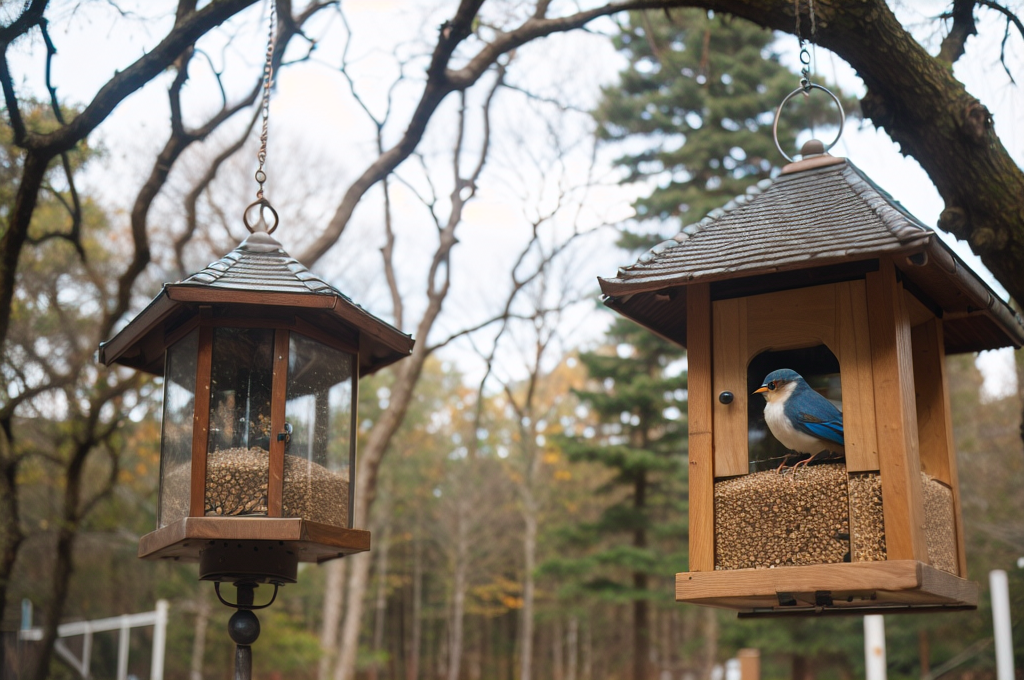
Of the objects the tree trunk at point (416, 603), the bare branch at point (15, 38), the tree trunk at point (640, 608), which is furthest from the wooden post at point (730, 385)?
the tree trunk at point (416, 603)

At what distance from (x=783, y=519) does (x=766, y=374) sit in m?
0.59

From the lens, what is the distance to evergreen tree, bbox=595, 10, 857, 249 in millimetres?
15680

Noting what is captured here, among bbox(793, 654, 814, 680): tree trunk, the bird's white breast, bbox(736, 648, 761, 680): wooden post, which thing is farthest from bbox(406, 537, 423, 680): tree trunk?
the bird's white breast

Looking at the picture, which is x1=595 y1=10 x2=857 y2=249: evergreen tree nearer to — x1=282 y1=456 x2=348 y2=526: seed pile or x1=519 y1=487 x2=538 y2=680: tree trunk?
x1=519 y1=487 x2=538 y2=680: tree trunk

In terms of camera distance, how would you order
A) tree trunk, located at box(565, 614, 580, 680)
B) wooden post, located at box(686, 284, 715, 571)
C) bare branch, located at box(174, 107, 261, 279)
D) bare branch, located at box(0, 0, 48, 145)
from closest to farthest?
wooden post, located at box(686, 284, 715, 571), bare branch, located at box(0, 0, 48, 145), bare branch, located at box(174, 107, 261, 279), tree trunk, located at box(565, 614, 580, 680)

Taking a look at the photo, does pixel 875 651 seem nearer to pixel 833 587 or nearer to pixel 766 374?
pixel 766 374

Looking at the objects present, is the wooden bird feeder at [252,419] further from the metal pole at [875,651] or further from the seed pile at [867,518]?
the metal pole at [875,651]

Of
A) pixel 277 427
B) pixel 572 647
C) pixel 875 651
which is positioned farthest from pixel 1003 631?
pixel 572 647

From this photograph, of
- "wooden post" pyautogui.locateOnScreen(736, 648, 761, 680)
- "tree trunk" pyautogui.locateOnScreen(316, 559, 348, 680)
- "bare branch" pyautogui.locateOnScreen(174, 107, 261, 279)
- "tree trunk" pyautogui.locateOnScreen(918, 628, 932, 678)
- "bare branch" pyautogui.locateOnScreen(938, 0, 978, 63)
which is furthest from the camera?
"tree trunk" pyautogui.locateOnScreen(918, 628, 932, 678)

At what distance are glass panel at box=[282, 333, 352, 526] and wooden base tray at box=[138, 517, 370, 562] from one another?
0.11m

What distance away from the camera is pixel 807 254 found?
309cm

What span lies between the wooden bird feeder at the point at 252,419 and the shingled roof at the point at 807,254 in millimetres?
1144

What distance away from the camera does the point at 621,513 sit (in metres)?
17.6

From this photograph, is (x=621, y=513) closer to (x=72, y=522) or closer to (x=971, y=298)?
(x=72, y=522)
